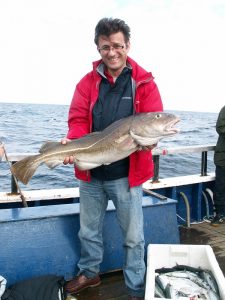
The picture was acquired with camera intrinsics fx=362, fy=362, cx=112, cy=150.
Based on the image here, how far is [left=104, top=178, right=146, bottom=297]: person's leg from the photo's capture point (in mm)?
3586

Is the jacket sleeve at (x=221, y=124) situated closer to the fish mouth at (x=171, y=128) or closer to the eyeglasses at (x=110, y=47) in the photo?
the fish mouth at (x=171, y=128)

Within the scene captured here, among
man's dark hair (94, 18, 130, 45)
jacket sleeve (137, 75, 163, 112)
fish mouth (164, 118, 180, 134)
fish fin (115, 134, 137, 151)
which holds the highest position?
man's dark hair (94, 18, 130, 45)

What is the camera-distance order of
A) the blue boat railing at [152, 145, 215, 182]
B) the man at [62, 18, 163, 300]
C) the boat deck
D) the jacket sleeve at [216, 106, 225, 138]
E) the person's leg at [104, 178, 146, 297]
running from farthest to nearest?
the jacket sleeve at [216, 106, 225, 138] < the blue boat railing at [152, 145, 215, 182] < the boat deck < the person's leg at [104, 178, 146, 297] < the man at [62, 18, 163, 300]

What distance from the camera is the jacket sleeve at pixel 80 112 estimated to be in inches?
144

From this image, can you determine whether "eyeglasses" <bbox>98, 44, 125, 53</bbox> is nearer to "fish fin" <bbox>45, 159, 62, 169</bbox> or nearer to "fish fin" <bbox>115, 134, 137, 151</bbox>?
"fish fin" <bbox>115, 134, 137, 151</bbox>

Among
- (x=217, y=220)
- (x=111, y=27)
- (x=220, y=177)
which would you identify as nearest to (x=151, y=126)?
(x=111, y=27)

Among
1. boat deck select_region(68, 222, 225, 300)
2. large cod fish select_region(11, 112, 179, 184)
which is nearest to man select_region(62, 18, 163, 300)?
large cod fish select_region(11, 112, 179, 184)

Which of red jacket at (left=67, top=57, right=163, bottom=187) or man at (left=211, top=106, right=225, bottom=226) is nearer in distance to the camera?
red jacket at (left=67, top=57, right=163, bottom=187)

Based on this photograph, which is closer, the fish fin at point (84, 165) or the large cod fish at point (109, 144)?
the large cod fish at point (109, 144)

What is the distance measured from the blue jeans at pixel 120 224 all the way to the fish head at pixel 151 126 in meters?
0.48

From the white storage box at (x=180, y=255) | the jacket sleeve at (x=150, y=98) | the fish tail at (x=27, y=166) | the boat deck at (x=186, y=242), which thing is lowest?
the boat deck at (x=186, y=242)

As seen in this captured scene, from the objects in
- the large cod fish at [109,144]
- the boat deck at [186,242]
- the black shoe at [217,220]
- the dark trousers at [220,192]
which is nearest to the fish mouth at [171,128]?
the large cod fish at [109,144]

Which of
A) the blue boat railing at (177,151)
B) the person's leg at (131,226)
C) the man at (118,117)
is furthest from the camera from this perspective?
the blue boat railing at (177,151)

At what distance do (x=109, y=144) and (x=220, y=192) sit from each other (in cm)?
346
